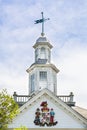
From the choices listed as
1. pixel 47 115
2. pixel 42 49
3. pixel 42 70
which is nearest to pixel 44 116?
pixel 47 115

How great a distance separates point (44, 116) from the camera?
55.1 metres

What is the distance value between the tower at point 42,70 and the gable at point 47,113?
19.9ft

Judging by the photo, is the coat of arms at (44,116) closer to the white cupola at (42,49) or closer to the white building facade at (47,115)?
the white building facade at (47,115)

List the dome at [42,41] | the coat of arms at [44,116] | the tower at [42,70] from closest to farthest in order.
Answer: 1. the coat of arms at [44,116]
2. the tower at [42,70]
3. the dome at [42,41]

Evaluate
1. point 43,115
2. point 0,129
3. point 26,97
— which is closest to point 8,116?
point 0,129

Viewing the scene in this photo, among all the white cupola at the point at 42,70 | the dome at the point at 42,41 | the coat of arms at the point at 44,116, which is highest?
the dome at the point at 42,41

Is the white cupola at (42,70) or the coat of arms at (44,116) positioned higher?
the white cupola at (42,70)

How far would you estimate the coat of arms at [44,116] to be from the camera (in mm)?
55031

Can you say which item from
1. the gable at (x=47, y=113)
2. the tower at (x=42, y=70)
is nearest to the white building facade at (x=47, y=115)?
Answer: the gable at (x=47, y=113)

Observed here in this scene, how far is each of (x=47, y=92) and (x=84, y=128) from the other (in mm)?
5399

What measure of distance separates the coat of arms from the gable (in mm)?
104

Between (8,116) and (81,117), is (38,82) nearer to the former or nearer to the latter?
(81,117)

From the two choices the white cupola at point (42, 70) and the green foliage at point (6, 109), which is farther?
the white cupola at point (42, 70)

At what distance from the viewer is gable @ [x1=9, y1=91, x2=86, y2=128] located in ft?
181
